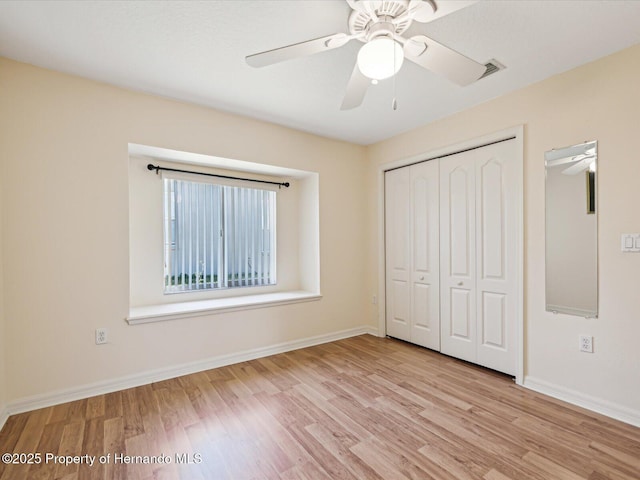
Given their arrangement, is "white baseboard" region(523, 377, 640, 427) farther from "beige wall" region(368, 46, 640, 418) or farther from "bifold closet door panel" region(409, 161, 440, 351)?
"bifold closet door panel" region(409, 161, 440, 351)

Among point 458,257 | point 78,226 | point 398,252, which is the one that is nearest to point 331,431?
point 458,257

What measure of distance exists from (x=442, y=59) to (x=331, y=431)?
7.33 ft

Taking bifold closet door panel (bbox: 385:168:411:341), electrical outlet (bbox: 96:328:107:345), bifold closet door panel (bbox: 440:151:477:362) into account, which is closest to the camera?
electrical outlet (bbox: 96:328:107:345)

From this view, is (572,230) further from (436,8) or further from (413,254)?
(436,8)

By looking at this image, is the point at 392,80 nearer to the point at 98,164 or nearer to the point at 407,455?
the point at 98,164

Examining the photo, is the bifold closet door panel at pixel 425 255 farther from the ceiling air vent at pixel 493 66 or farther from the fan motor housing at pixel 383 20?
the fan motor housing at pixel 383 20

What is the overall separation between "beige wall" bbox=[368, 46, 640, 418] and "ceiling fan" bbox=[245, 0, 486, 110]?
4.14 feet

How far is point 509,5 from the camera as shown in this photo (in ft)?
5.40

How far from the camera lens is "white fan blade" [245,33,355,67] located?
4.64 feet

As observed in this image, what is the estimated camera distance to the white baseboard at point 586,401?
1995 millimetres

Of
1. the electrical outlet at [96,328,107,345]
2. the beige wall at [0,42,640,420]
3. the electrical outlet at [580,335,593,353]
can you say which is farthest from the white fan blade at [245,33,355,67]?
the electrical outlet at [580,335,593,353]

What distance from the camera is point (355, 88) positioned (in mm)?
1753

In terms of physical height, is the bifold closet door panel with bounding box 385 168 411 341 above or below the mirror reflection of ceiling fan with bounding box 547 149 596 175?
below

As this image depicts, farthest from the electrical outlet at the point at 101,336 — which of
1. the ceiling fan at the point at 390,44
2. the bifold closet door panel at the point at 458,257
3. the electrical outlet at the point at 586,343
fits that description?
the electrical outlet at the point at 586,343
